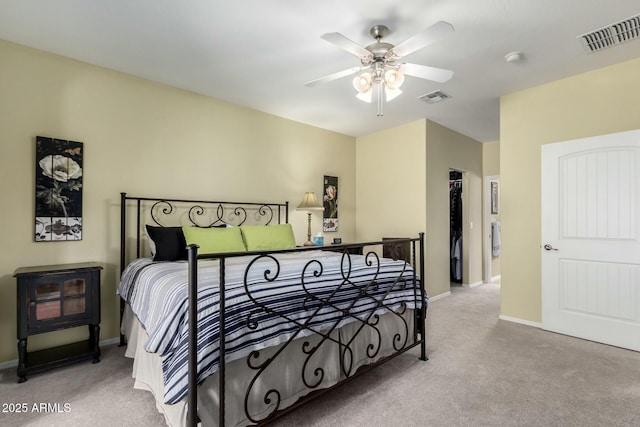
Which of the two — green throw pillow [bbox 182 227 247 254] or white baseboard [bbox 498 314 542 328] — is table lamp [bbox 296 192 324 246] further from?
white baseboard [bbox 498 314 542 328]

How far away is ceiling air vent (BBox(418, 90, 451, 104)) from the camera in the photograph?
11.9ft

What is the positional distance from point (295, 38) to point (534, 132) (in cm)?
283

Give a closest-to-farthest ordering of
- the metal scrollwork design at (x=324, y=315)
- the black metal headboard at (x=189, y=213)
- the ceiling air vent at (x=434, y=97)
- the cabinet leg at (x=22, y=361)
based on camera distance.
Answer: the metal scrollwork design at (x=324, y=315)
the cabinet leg at (x=22, y=361)
the black metal headboard at (x=189, y=213)
the ceiling air vent at (x=434, y=97)

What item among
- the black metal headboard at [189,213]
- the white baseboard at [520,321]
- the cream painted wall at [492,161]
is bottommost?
the white baseboard at [520,321]

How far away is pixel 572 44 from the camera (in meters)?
2.63

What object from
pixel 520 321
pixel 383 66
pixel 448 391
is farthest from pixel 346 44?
pixel 520 321

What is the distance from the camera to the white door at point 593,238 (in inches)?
113

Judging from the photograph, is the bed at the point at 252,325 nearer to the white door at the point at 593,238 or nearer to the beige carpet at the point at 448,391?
the beige carpet at the point at 448,391

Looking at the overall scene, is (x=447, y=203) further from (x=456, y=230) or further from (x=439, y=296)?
(x=439, y=296)

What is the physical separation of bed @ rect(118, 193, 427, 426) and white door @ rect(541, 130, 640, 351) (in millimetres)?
1759

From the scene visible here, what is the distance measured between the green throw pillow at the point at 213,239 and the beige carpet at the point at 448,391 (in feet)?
3.63

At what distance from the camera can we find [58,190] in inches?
108

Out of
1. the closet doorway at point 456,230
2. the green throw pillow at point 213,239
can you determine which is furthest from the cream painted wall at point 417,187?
the green throw pillow at point 213,239

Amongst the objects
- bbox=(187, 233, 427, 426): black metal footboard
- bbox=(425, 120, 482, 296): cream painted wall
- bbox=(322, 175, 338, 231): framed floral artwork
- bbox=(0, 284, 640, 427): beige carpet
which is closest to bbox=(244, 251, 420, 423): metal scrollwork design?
bbox=(187, 233, 427, 426): black metal footboard
